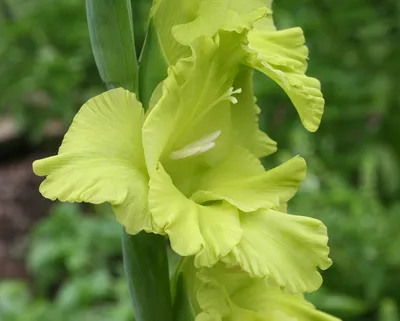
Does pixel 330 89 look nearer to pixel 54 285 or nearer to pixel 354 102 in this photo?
pixel 354 102

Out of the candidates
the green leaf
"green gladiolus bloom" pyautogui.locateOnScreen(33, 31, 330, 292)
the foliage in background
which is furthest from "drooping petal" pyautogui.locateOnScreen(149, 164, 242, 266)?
the foliage in background

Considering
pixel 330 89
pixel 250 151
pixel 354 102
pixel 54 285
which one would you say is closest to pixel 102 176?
pixel 250 151

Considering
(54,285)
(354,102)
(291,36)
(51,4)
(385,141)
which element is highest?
(291,36)

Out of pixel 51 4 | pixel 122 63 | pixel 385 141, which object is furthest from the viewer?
pixel 385 141

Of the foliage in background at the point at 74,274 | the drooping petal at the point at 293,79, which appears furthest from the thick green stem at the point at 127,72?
the foliage in background at the point at 74,274

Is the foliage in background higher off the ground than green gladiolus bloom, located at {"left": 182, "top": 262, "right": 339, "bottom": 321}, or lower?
lower

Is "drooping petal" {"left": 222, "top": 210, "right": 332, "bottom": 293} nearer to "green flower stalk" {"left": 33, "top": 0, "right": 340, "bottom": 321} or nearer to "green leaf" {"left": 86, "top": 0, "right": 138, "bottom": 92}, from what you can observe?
"green flower stalk" {"left": 33, "top": 0, "right": 340, "bottom": 321}

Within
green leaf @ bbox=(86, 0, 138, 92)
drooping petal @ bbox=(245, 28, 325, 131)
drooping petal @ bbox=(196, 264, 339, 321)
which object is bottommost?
drooping petal @ bbox=(196, 264, 339, 321)
